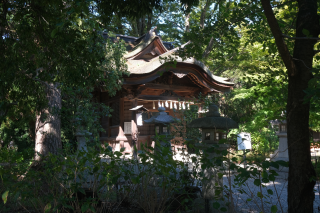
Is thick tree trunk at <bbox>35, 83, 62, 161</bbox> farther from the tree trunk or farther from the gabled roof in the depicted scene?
the tree trunk

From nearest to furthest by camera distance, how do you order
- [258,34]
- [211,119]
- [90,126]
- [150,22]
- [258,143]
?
[211,119] < [258,34] < [90,126] < [258,143] < [150,22]

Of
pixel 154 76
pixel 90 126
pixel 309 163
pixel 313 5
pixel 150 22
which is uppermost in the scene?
pixel 150 22

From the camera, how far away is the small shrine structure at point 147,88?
1046 cm

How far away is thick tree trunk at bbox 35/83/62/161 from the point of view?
652cm

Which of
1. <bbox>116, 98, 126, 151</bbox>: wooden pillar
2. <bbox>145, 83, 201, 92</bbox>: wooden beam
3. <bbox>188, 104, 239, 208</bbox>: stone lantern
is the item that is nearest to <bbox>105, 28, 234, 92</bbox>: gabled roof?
<bbox>145, 83, 201, 92</bbox>: wooden beam

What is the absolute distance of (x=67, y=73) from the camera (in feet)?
12.1

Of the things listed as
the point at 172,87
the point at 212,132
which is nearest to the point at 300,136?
the point at 212,132

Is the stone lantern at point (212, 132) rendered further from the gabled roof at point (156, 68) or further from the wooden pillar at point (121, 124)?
the wooden pillar at point (121, 124)

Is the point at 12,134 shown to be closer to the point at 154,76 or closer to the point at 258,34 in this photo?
the point at 154,76

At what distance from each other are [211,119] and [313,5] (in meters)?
2.20

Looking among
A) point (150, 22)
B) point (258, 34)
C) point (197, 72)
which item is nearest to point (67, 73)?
point (258, 34)

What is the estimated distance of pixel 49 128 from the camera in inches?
263

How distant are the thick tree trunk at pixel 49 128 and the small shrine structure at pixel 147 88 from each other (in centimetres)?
355

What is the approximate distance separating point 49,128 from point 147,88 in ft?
17.9
